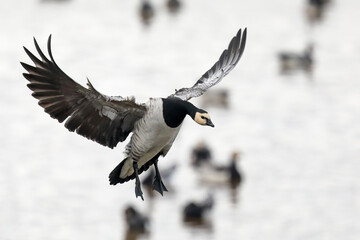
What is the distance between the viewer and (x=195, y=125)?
47.8 metres

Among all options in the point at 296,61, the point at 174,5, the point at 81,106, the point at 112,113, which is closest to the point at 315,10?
the point at 174,5

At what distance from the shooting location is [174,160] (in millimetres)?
42812

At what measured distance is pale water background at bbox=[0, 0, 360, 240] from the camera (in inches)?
1473

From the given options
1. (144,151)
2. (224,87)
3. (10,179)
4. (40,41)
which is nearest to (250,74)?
(224,87)

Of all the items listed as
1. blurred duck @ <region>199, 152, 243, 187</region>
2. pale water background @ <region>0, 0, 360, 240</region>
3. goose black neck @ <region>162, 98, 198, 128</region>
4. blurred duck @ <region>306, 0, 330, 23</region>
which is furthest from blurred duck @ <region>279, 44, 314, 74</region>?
goose black neck @ <region>162, 98, 198, 128</region>

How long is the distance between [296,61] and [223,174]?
17.5m

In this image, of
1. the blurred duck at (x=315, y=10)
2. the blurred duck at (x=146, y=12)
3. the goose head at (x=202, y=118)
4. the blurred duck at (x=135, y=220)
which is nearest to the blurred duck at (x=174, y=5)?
the blurred duck at (x=146, y=12)

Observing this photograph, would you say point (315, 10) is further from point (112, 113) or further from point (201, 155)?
point (112, 113)

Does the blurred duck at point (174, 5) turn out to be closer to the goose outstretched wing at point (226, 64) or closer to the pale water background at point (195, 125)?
the pale water background at point (195, 125)

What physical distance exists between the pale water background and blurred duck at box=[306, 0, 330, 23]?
27.0 inches

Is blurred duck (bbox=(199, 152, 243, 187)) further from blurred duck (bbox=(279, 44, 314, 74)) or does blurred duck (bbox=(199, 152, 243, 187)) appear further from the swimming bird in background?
the swimming bird in background

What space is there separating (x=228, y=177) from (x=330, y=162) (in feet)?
13.9

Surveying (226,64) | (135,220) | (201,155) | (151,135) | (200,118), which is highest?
(201,155)

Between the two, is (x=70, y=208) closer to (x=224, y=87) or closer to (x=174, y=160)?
(x=174, y=160)
